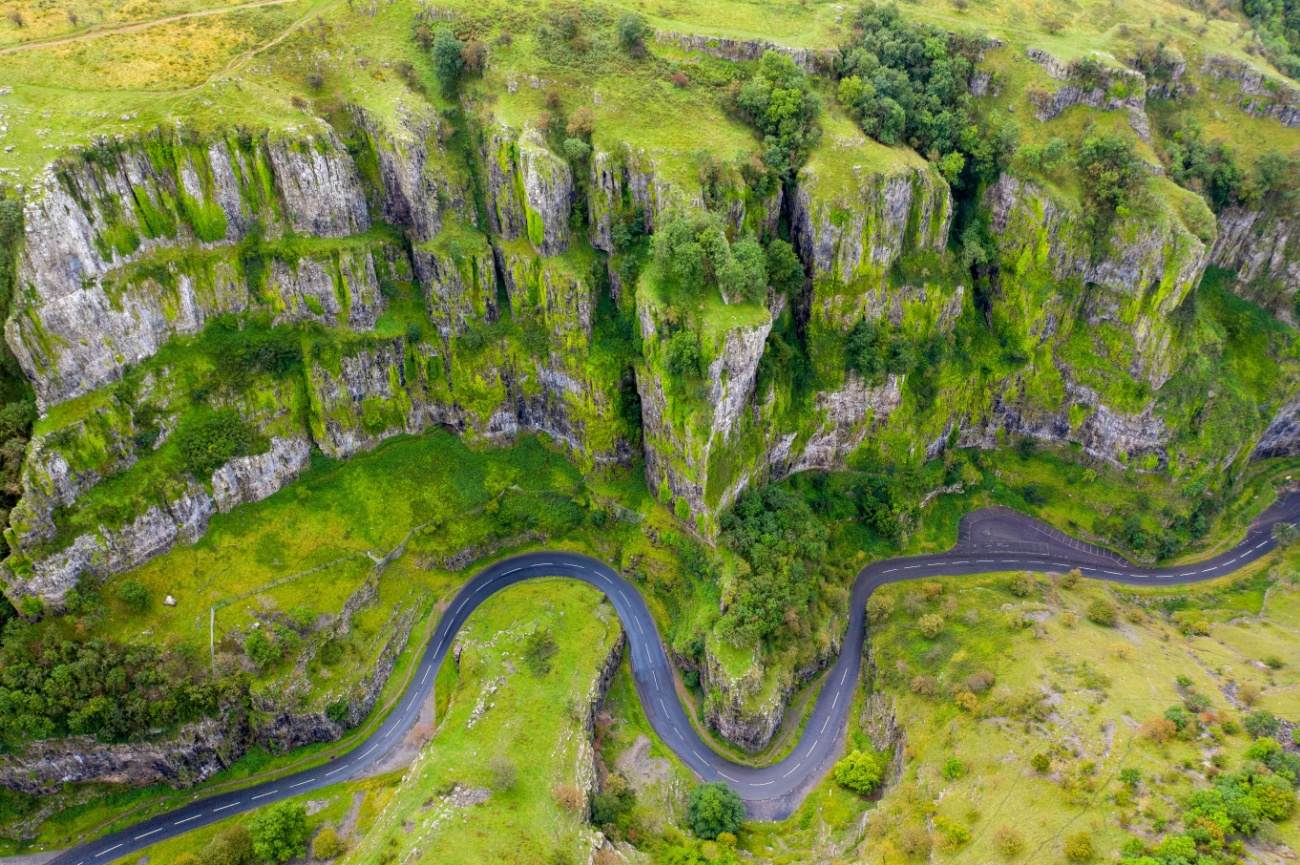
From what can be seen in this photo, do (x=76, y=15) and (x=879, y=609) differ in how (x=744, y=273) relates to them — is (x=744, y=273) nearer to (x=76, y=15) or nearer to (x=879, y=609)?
(x=879, y=609)

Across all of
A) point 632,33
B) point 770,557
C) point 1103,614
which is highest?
point 632,33

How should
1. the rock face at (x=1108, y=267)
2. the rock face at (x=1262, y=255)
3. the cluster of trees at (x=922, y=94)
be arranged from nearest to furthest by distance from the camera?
the rock face at (x=1108, y=267)
the cluster of trees at (x=922, y=94)
the rock face at (x=1262, y=255)

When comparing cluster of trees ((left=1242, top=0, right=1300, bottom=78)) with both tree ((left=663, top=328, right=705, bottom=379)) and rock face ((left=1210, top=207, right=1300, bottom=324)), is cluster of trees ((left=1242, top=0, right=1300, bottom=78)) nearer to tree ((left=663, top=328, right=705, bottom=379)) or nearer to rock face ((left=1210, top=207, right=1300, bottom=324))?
rock face ((left=1210, top=207, right=1300, bottom=324))

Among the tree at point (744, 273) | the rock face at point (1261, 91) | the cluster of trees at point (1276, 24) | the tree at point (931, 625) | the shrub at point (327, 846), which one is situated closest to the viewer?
the shrub at point (327, 846)

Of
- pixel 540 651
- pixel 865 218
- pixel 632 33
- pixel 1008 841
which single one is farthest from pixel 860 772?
pixel 632 33

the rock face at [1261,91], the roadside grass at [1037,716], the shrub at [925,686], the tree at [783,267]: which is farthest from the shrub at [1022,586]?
the rock face at [1261,91]

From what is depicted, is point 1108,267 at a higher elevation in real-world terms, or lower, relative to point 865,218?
lower

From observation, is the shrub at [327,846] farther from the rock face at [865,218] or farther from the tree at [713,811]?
the rock face at [865,218]
